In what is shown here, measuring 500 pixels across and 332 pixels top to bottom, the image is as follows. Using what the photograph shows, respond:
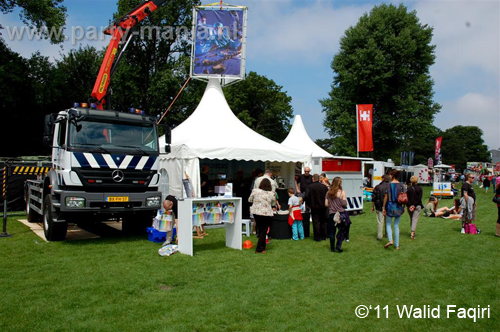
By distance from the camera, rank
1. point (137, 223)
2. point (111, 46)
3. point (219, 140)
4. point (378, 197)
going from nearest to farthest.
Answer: point (378, 197) < point (137, 223) < point (219, 140) < point (111, 46)

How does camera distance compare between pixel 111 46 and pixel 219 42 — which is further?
pixel 219 42

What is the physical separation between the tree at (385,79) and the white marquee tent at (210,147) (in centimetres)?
1885

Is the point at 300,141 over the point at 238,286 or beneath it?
over

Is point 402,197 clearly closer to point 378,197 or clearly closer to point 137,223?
point 378,197

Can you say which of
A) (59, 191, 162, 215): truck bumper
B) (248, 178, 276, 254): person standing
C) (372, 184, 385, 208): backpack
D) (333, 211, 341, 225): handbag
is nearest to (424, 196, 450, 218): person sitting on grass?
(372, 184, 385, 208): backpack

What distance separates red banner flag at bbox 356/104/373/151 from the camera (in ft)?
68.6

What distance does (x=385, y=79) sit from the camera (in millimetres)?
31531

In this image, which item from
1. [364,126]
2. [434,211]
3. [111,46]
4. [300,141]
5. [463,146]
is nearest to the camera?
[111,46]

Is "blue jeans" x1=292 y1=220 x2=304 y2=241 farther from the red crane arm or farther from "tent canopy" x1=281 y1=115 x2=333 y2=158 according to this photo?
"tent canopy" x1=281 y1=115 x2=333 y2=158

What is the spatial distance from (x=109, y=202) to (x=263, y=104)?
3918cm

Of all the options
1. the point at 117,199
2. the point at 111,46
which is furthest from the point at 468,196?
the point at 111,46

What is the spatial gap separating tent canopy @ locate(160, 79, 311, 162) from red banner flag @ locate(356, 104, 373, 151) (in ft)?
27.3

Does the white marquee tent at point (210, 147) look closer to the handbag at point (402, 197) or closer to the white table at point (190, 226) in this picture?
the white table at point (190, 226)

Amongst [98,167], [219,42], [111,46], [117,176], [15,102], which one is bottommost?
[117,176]
